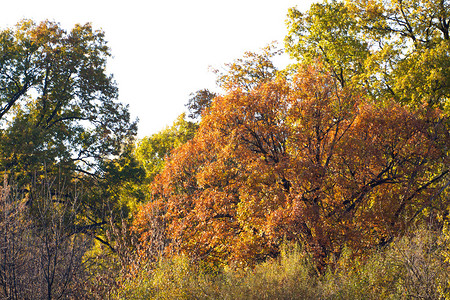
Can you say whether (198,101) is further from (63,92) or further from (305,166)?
(305,166)

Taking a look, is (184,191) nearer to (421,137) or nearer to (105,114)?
(421,137)

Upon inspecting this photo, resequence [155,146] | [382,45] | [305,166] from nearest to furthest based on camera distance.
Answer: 1. [305,166]
2. [382,45]
3. [155,146]

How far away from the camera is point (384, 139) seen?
11.9m

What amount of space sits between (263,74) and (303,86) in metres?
10.3

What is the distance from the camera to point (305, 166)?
10812 millimetres

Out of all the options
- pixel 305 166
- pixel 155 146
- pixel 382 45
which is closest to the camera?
pixel 305 166

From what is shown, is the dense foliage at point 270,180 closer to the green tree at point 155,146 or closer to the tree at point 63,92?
the tree at point 63,92

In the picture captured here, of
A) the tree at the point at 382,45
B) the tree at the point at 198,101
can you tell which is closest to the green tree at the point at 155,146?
the tree at the point at 198,101

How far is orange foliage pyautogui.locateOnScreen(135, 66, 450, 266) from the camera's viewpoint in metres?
10.9

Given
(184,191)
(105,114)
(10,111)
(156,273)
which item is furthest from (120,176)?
(156,273)

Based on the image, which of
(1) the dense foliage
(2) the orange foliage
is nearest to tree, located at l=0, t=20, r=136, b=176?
(1) the dense foliage

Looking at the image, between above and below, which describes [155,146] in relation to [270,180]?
above

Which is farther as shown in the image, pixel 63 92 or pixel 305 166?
pixel 63 92

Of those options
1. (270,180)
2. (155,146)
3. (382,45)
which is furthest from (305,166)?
(155,146)
